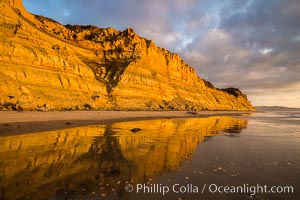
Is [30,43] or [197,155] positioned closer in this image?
[197,155]

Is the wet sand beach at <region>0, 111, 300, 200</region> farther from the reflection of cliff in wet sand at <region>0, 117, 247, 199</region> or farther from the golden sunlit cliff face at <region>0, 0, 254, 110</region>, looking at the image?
the golden sunlit cliff face at <region>0, 0, 254, 110</region>

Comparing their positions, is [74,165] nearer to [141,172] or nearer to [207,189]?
[141,172]

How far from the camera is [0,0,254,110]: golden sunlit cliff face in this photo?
82.9ft

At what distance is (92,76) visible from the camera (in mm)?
38875

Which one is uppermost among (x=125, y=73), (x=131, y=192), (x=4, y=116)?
(x=125, y=73)

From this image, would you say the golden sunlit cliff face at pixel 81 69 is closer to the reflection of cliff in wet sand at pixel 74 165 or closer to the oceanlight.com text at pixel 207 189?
the reflection of cliff in wet sand at pixel 74 165

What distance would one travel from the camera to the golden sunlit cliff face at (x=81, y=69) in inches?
995

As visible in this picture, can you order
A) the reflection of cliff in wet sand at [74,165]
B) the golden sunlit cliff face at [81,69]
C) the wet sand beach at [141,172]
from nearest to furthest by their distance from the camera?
the wet sand beach at [141,172] < the reflection of cliff in wet sand at [74,165] < the golden sunlit cliff face at [81,69]

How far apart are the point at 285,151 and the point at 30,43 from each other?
31681 mm

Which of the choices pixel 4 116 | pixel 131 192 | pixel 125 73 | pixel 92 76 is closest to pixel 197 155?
pixel 131 192

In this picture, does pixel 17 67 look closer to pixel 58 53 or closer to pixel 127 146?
pixel 58 53

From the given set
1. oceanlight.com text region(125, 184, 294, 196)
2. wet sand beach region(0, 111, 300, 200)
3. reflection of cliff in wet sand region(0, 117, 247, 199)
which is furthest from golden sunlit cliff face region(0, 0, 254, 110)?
oceanlight.com text region(125, 184, 294, 196)

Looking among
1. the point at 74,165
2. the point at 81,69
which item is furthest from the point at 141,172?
the point at 81,69

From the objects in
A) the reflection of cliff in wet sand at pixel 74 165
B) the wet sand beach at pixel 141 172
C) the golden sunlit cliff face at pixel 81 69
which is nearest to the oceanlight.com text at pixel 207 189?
the wet sand beach at pixel 141 172
